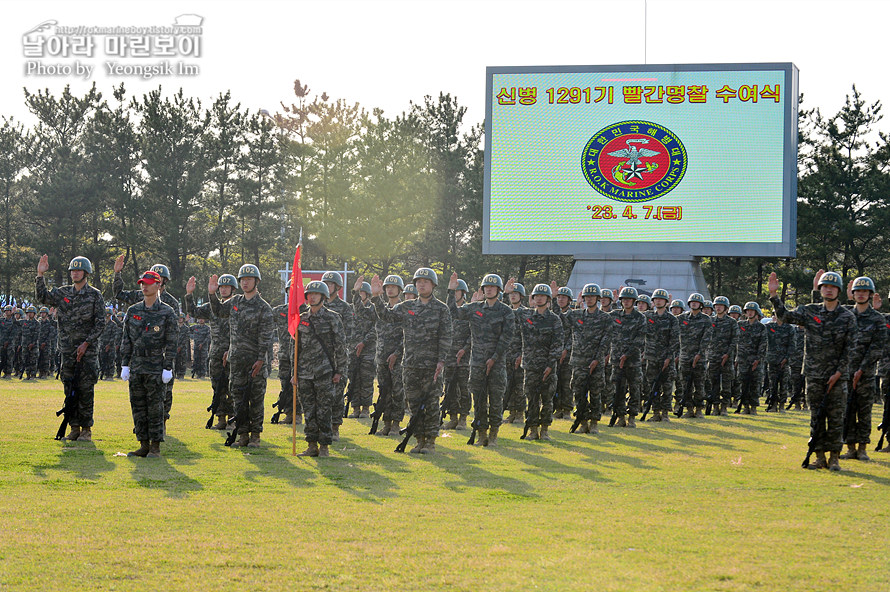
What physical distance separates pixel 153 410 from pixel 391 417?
4.13 metres

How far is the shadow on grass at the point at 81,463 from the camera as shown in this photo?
10312 millimetres

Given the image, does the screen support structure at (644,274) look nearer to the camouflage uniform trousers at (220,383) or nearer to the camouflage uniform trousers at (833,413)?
the camouflage uniform trousers at (220,383)

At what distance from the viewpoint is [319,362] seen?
39.3 feet

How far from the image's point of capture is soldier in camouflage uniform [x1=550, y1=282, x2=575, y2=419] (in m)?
15.8

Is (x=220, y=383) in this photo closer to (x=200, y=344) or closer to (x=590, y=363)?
(x=590, y=363)

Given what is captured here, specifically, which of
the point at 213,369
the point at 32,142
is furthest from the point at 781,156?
the point at 32,142

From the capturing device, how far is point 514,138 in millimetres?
34531

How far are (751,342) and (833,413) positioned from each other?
36.0 feet

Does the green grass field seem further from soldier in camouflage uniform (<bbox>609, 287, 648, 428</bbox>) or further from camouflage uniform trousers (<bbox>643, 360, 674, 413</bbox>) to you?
camouflage uniform trousers (<bbox>643, 360, 674, 413</bbox>)

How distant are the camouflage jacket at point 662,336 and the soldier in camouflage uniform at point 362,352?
16.8 ft

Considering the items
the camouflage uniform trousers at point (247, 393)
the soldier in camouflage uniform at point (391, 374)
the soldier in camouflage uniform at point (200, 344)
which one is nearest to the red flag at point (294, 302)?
the camouflage uniform trousers at point (247, 393)

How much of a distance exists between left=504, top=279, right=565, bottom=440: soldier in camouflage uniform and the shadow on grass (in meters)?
5.68

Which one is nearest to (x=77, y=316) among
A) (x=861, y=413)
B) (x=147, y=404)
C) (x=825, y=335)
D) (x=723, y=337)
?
(x=147, y=404)

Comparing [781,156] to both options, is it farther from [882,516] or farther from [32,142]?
[32,142]
